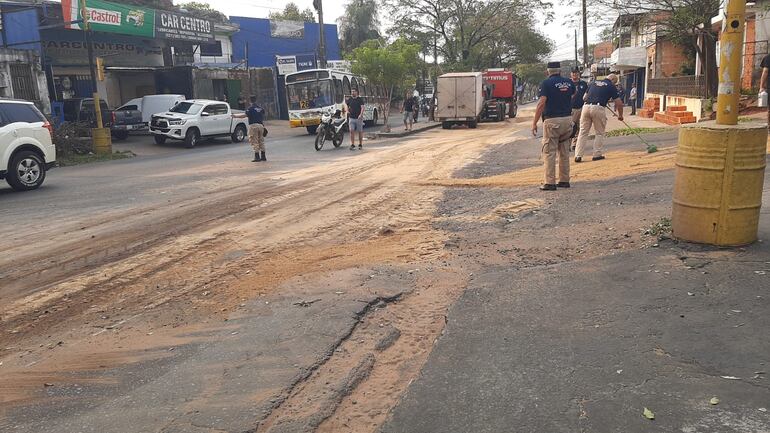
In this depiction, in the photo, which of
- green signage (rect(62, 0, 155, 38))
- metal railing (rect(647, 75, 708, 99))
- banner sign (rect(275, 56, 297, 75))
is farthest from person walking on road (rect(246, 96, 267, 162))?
banner sign (rect(275, 56, 297, 75))

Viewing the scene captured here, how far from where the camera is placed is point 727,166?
5.39 m

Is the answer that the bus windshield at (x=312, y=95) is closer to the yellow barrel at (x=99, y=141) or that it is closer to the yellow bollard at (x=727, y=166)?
the yellow barrel at (x=99, y=141)

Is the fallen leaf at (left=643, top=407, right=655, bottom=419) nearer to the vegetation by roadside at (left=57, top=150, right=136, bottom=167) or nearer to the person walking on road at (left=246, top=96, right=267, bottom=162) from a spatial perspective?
the person walking on road at (left=246, top=96, right=267, bottom=162)

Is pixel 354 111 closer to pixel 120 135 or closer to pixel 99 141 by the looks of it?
pixel 99 141

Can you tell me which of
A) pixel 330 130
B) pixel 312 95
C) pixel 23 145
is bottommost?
pixel 330 130

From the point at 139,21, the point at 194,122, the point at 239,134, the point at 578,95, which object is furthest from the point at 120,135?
the point at 578,95

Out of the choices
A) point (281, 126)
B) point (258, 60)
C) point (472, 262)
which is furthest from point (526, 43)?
point (472, 262)

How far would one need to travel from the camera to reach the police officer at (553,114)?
9156 millimetres

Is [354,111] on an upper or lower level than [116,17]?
lower

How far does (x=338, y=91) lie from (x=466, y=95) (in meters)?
6.10

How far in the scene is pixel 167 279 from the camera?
5770 millimetres

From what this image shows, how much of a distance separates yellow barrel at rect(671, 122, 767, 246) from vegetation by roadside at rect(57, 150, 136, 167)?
700 inches

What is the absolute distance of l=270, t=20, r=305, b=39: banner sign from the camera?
48.5 metres

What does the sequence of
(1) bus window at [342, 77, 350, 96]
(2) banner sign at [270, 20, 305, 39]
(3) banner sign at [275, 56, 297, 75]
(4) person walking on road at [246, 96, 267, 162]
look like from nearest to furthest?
(4) person walking on road at [246, 96, 267, 162]
(1) bus window at [342, 77, 350, 96]
(3) banner sign at [275, 56, 297, 75]
(2) banner sign at [270, 20, 305, 39]
